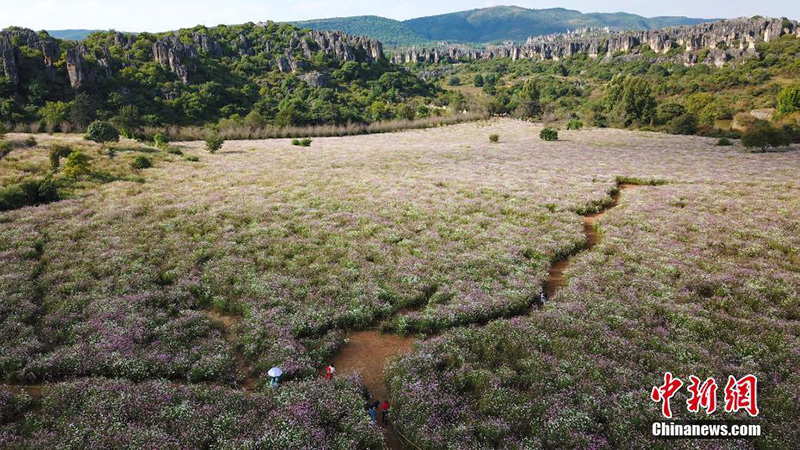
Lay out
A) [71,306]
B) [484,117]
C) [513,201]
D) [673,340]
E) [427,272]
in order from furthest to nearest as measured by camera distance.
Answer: [484,117] → [513,201] → [427,272] → [71,306] → [673,340]

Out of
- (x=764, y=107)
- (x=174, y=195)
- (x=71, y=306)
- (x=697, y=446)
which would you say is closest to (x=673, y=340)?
(x=697, y=446)

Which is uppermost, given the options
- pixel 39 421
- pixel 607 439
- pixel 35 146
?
pixel 35 146

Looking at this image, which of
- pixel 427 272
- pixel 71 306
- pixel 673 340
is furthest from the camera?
pixel 427 272

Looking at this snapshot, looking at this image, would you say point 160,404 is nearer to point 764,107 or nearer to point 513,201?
point 513,201

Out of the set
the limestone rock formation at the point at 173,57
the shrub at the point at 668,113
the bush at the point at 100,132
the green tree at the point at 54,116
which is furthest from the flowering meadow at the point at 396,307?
the limestone rock formation at the point at 173,57

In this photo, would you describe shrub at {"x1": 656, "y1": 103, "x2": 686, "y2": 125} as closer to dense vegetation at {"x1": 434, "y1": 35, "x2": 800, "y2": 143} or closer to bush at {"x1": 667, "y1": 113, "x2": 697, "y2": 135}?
dense vegetation at {"x1": 434, "y1": 35, "x2": 800, "y2": 143}

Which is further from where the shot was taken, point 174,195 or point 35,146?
point 35,146

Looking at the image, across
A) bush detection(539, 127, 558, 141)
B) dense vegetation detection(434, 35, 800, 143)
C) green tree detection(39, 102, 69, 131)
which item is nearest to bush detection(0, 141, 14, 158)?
green tree detection(39, 102, 69, 131)

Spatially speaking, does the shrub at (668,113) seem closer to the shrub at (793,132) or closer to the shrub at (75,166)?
the shrub at (793,132)
